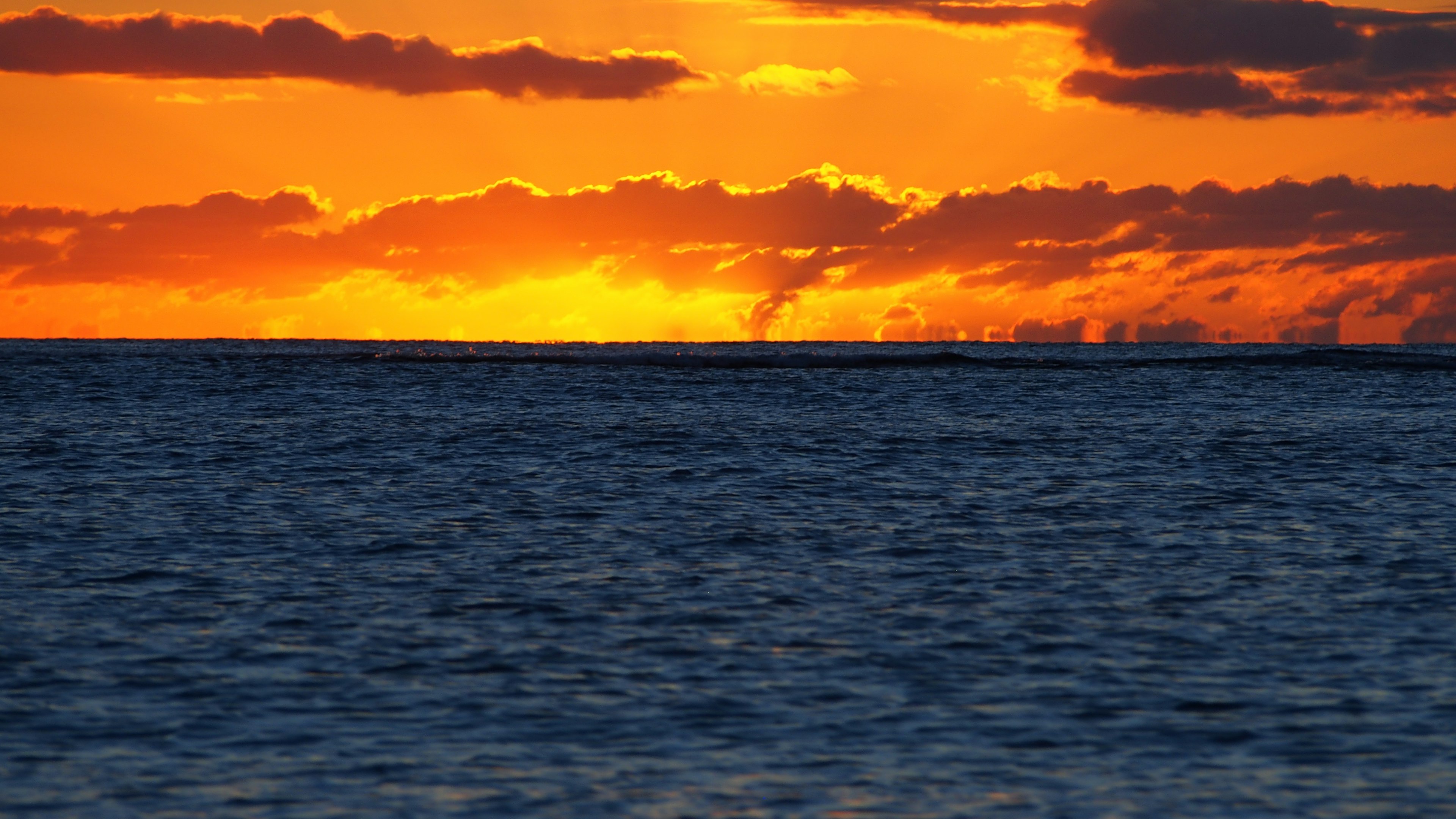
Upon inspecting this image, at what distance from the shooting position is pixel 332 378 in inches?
5605

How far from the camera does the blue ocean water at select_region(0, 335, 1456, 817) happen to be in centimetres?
1509

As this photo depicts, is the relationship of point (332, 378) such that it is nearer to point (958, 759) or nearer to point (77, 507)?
point (77, 507)

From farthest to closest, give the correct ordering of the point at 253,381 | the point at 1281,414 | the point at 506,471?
the point at 253,381, the point at 1281,414, the point at 506,471

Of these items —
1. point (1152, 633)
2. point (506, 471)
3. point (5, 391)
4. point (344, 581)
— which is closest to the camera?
point (1152, 633)

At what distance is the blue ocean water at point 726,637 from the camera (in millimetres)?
15086

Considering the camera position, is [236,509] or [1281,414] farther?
[1281,414]

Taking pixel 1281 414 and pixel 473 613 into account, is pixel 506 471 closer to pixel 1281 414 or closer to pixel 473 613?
pixel 473 613

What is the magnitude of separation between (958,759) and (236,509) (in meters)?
27.9

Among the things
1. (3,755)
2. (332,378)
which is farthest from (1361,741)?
(332,378)

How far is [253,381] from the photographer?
129875 millimetres

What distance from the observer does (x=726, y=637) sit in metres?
21.9

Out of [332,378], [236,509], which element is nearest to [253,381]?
[332,378]

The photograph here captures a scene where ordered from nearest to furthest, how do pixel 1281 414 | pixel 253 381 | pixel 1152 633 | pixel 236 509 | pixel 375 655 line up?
pixel 375 655, pixel 1152 633, pixel 236 509, pixel 1281 414, pixel 253 381

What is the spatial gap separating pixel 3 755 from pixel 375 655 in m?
5.65
